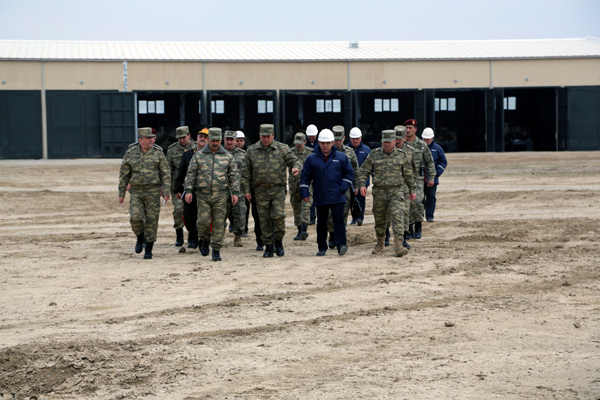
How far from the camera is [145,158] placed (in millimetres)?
11625

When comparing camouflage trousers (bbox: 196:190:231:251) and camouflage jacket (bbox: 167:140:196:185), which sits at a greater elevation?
camouflage jacket (bbox: 167:140:196:185)

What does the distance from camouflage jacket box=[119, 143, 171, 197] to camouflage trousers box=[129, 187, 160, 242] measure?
0.10m

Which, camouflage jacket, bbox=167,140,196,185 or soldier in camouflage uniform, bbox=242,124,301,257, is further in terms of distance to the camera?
camouflage jacket, bbox=167,140,196,185

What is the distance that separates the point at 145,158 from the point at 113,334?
16.0 ft

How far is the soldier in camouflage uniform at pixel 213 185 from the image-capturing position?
11.4 metres

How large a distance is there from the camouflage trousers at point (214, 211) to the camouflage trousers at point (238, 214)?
1.20 m

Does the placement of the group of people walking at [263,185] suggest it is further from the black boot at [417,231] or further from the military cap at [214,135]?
the black boot at [417,231]

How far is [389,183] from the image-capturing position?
38.3 ft

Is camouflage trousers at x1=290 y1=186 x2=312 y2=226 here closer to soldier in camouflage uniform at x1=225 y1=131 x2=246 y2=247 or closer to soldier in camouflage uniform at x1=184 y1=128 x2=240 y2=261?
soldier in camouflage uniform at x1=225 y1=131 x2=246 y2=247

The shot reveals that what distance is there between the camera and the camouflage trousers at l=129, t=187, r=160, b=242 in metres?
11.5

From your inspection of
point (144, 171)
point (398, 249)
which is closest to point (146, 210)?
point (144, 171)

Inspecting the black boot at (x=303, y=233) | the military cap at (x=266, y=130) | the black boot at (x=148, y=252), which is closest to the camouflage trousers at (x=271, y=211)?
the military cap at (x=266, y=130)

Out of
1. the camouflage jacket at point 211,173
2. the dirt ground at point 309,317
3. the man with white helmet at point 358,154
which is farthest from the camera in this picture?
the man with white helmet at point 358,154

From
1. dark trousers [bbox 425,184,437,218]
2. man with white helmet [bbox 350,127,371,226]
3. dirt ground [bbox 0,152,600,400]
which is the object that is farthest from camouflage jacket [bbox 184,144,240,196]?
dark trousers [bbox 425,184,437,218]
